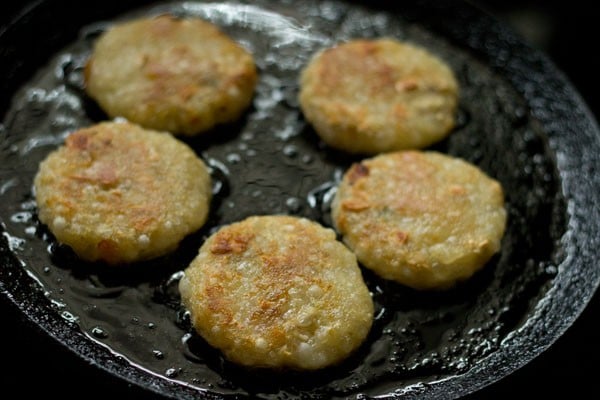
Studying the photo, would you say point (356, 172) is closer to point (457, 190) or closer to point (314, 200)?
point (314, 200)

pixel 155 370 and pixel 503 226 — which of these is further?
pixel 503 226

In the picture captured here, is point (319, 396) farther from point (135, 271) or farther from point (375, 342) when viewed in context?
point (135, 271)

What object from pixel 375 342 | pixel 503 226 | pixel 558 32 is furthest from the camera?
pixel 558 32

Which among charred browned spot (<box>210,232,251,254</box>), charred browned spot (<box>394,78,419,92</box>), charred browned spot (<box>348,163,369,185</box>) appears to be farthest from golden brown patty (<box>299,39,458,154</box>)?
charred browned spot (<box>210,232,251,254</box>)

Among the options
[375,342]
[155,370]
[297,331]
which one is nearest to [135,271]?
[155,370]

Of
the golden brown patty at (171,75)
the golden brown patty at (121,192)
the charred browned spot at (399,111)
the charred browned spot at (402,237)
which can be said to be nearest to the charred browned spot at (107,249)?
the golden brown patty at (121,192)
